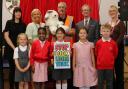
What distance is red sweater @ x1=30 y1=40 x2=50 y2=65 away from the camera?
4.94 metres

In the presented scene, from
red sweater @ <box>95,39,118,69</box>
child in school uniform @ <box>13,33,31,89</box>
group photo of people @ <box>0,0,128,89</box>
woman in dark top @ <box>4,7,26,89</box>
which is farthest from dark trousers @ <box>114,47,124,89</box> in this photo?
woman in dark top @ <box>4,7,26,89</box>

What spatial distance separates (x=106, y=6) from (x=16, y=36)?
9.36 feet

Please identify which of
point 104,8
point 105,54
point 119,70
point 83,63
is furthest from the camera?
point 104,8

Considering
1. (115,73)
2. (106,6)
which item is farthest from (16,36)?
(106,6)

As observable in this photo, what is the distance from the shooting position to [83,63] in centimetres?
504

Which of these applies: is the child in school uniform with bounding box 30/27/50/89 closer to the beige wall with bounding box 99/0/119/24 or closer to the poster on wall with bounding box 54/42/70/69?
the poster on wall with bounding box 54/42/70/69

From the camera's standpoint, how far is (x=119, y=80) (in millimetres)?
5551

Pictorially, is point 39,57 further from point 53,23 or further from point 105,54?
point 105,54

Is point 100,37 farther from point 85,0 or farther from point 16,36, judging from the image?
point 85,0

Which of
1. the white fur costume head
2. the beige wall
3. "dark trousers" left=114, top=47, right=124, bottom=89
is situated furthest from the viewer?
the beige wall

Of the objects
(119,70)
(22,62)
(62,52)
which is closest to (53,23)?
(62,52)

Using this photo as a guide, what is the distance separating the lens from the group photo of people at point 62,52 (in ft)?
16.3

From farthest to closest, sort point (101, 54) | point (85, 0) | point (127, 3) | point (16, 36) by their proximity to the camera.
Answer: point (85, 0)
point (127, 3)
point (16, 36)
point (101, 54)

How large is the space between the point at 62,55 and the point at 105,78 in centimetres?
77
